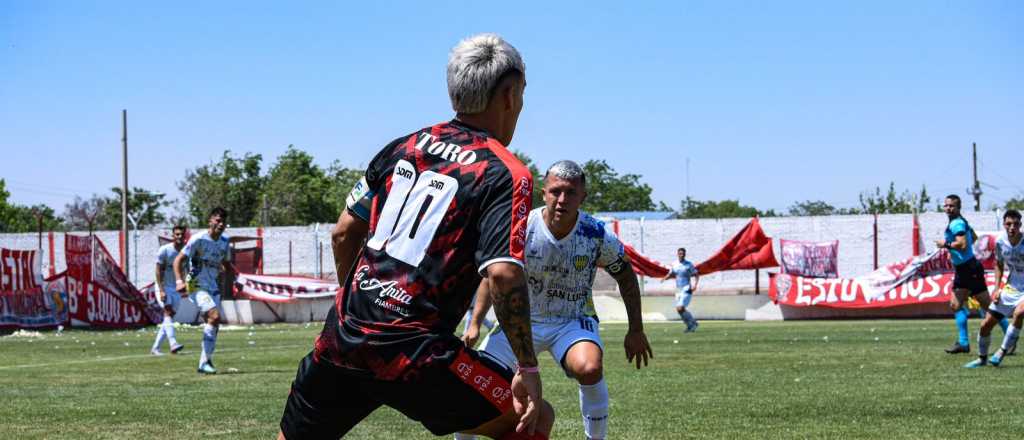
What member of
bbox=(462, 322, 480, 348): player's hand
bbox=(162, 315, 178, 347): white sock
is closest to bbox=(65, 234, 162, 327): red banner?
bbox=(162, 315, 178, 347): white sock

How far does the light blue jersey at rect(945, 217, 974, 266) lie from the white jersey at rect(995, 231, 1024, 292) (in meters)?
1.80

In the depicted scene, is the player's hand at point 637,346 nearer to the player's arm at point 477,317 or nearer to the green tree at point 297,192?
the player's arm at point 477,317

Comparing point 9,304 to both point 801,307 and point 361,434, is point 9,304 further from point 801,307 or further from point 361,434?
point 361,434

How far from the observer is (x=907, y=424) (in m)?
9.40

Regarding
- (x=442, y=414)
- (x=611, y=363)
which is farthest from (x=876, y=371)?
(x=442, y=414)

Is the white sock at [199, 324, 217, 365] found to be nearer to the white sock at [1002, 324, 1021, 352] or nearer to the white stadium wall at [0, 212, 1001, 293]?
the white sock at [1002, 324, 1021, 352]

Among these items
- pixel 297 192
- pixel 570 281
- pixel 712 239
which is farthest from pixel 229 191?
pixel 570 281

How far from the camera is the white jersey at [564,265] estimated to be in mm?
8109

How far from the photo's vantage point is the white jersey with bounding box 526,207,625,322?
811 centimetres

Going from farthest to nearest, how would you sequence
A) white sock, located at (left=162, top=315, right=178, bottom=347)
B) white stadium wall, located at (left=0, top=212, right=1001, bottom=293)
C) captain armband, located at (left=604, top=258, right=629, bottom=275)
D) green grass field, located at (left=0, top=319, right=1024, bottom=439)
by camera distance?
white stadium wall, located at (left=0, top=212, right=1001, bottom=293) < white sock, located at (left=162, top=315, right=178, bottom=347) < green grass field, located at (left=0, top=319, right=1024, bottom=439) < captain armband, located at (left=604, top=258, right=629, bottom=275)

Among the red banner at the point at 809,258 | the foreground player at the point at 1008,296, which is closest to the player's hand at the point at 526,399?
the foreground player at the point at 1008,296

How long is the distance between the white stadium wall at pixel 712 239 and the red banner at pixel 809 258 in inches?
97.4

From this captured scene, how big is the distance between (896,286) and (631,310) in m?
30.4

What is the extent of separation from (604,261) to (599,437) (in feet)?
3.57
